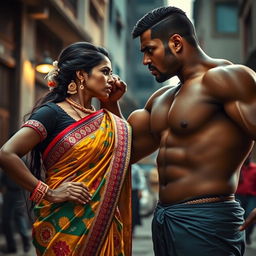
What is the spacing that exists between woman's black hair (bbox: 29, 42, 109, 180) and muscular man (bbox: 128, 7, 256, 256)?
515 mm

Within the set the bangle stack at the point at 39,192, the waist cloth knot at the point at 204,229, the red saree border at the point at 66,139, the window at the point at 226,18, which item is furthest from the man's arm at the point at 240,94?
the window at the point at 226,18

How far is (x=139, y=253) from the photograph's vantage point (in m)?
11.8

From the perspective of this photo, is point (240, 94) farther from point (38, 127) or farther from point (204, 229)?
point (38, 127)

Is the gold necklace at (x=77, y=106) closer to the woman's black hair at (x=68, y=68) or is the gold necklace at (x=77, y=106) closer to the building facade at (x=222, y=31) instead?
the woman's black hair at (x=68, y=68)

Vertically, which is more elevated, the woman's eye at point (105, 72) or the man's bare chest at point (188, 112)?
the woman's eye at point (105, 72)

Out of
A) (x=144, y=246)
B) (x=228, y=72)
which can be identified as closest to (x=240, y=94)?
(x=228, y=72)

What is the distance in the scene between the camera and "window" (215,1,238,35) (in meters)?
38.3

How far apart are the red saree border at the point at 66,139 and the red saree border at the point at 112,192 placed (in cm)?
19

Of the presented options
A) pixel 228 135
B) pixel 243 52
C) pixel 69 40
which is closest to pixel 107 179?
pixel 228 135

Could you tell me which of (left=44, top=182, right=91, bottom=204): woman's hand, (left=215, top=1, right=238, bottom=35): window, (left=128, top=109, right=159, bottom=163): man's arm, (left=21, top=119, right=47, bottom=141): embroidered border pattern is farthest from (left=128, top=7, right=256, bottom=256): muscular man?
(left=215, top=1, right=238, bottom=35): window

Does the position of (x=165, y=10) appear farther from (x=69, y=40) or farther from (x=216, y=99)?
(x=69, y=40)

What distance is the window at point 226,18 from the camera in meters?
38.3

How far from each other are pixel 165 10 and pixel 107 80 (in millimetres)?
710

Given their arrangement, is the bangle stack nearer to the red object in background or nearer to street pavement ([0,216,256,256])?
street pavement ([0,216,256,256])
